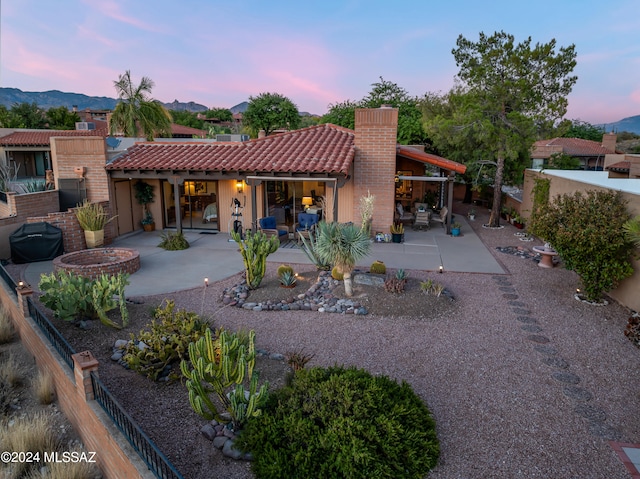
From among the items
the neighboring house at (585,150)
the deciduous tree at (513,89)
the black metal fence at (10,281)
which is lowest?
the black metal fence at (10,281)

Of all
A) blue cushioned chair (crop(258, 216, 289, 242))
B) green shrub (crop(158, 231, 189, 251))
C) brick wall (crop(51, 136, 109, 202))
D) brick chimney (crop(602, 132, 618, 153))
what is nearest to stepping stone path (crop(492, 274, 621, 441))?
blue cushioned chair (crop(258, 216, 289, 242))

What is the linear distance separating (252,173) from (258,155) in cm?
135

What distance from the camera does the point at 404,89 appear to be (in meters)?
35.3

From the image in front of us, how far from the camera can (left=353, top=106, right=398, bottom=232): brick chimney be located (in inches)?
608

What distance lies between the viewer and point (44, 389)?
6.30 meters

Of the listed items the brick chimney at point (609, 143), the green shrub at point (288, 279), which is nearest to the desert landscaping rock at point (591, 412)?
the green shrub at point (288, 279)

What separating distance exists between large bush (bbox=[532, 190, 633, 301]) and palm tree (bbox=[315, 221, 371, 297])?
4.13 metres

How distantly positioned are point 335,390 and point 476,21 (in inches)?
712

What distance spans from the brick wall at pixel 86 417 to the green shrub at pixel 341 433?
1085 millimetres

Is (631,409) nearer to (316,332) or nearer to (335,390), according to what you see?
(335,390)

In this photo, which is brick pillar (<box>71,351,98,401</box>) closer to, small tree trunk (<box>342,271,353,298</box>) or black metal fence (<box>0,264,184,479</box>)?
black metal fence (<box>0,264,184,479</box>)

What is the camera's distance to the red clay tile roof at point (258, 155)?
14.7 meters

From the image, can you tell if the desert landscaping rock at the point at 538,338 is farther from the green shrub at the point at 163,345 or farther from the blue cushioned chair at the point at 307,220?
the blue cushioned chair at the point at 307,220

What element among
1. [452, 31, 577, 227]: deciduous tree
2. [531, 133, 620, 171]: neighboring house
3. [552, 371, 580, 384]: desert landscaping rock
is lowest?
[552, 371, 580, 384]: desert landscaping rock
